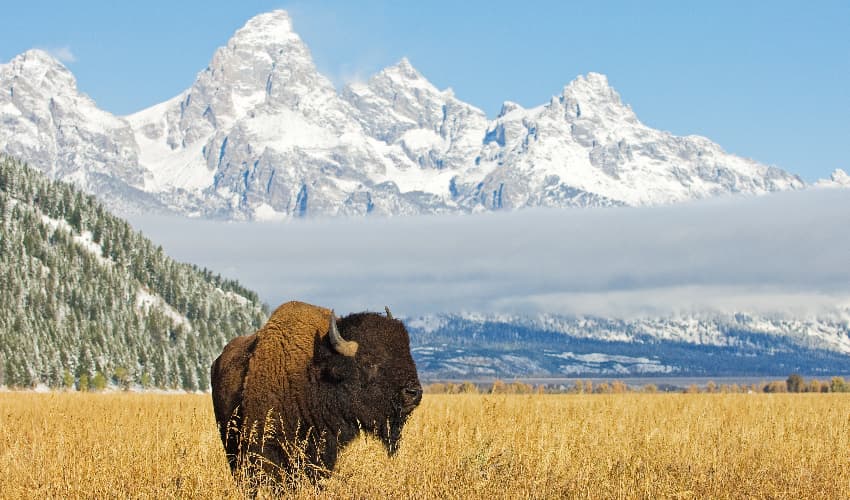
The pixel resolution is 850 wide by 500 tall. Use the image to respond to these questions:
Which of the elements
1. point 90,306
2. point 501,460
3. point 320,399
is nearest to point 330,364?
point 320,399

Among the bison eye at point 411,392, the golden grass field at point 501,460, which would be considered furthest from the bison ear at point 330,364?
the golden grass field at point 501,460

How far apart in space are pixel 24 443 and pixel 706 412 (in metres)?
14.3

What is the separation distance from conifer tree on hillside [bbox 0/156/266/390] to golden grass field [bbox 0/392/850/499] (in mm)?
109793

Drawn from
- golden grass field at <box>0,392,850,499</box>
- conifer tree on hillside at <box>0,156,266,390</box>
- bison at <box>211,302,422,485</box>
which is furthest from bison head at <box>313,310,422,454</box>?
conifer tree on hillside at <box>0,156,266,390</box>

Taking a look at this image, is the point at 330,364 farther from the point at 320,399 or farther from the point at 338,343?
the point at 320,399

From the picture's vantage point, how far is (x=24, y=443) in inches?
683

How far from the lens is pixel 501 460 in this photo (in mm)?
14031

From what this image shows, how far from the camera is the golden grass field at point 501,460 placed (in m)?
11.6

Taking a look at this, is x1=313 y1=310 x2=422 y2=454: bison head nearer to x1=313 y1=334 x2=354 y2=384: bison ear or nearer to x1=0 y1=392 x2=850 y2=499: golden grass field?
x1=313 y1=334 x2=354 y2=384: bison ear

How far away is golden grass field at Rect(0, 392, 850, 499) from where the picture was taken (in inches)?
457

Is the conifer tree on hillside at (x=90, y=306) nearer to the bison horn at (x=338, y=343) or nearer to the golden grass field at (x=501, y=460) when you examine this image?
the golden grass field at (x=501, y=460)

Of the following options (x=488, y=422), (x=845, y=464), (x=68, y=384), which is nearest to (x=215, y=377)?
(x=488, y=422)

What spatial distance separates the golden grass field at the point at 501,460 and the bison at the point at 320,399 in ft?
1.12

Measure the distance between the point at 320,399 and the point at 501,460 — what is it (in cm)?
303
